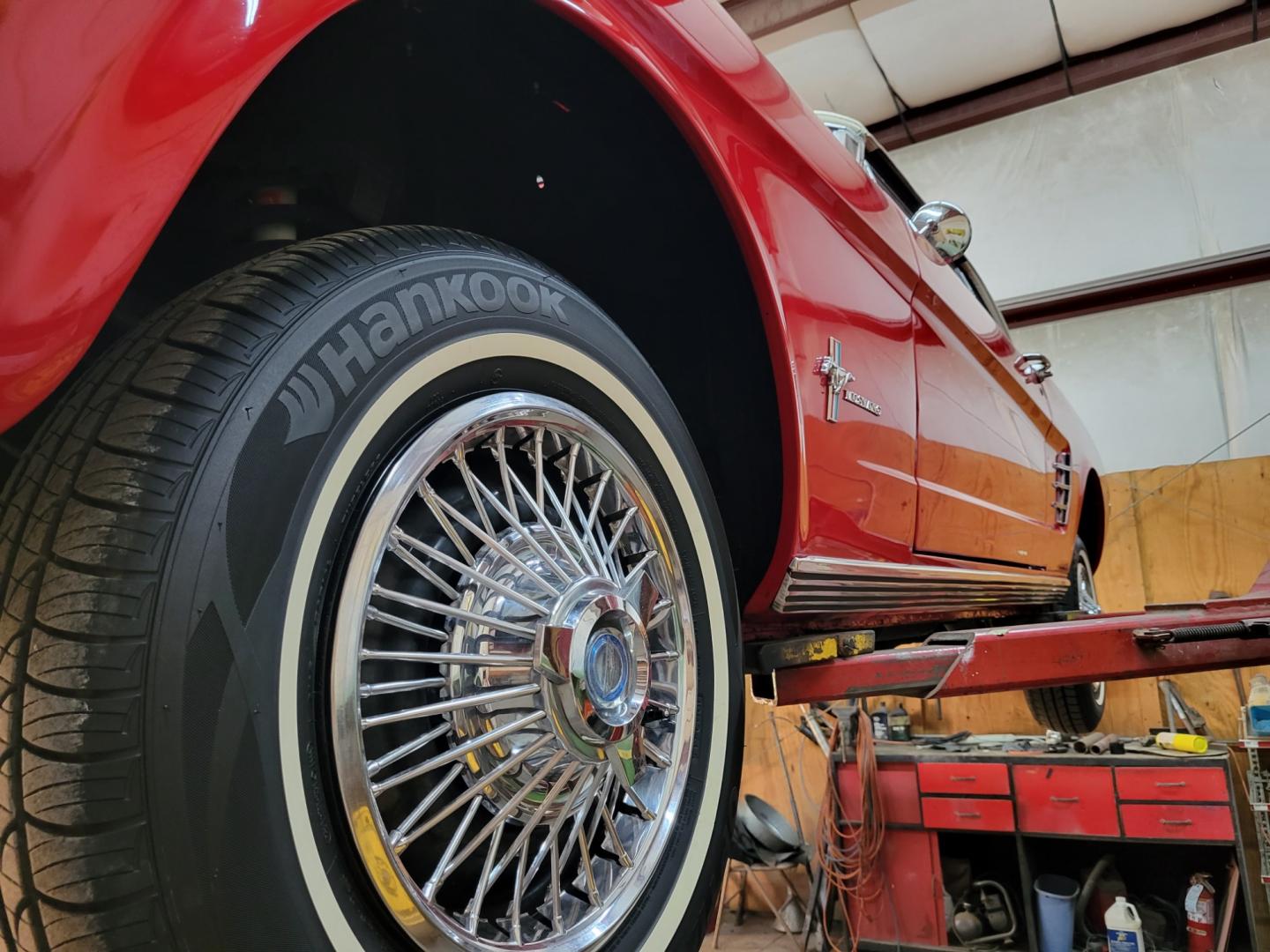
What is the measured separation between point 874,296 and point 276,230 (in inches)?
40.3

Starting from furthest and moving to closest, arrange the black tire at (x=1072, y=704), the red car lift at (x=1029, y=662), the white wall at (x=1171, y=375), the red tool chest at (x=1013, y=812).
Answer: the white wall at (x=1171, y=375), the red tool chest at (x=1013, y=812), the black tire at (x=1072, y=704), the red car lift at (x=1029, y=662)

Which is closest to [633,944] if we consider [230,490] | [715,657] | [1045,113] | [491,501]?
[715,657]

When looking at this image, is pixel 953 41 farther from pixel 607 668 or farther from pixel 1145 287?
pixel 607 668

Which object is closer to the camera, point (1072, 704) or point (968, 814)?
point (1072, 704)

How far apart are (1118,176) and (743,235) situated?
6.41 meters

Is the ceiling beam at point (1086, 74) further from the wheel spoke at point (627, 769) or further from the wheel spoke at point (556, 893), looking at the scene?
the wheel spoke at point (556, 893)

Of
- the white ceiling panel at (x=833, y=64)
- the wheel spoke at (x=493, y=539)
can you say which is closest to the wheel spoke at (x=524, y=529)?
the wheel spoke at (x=493, y=539)

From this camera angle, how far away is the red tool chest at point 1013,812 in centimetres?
455

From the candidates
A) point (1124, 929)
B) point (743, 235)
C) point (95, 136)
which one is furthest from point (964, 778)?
point (95, 136)

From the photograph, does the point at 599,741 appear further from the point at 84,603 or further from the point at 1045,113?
the point at 1045,113

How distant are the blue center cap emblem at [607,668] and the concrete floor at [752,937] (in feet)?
15.7

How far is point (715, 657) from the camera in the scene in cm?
108

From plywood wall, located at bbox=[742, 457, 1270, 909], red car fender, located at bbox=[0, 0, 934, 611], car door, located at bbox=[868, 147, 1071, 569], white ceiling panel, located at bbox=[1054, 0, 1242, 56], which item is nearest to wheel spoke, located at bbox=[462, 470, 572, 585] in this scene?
red car fender, located at bbox=[0, 0, 934, 611]

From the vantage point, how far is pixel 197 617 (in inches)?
22.3
